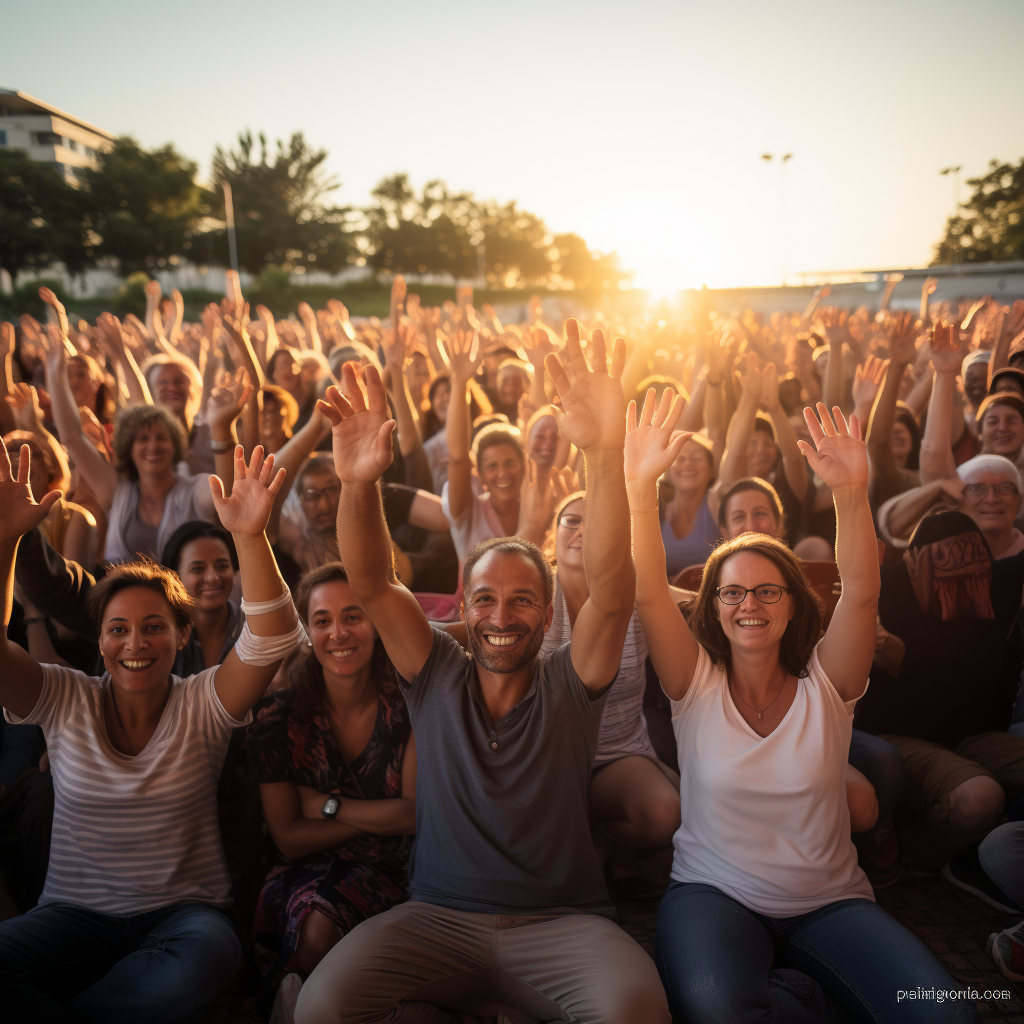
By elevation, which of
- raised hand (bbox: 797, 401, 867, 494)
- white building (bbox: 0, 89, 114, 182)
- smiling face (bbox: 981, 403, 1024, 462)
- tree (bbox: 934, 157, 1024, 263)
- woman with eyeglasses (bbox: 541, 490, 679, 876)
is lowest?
woman with eyeglasses (bbox: 541, 490, 679, 876)

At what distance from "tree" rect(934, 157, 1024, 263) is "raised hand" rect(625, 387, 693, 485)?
42.7m

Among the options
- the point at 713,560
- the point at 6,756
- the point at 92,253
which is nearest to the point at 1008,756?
the point at 713,560

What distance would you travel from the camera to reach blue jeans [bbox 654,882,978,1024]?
210 centimetres

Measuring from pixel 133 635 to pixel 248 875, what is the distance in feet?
3.63

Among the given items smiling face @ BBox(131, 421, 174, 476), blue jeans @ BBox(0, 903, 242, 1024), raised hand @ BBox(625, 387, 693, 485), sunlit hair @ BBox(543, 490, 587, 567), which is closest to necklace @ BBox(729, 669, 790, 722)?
raised hand @ BBox(625, 387, 693, 485)

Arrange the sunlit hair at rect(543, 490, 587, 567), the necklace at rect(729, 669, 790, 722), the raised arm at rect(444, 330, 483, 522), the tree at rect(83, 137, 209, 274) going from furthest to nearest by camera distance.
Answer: the tree at rect(83, 137, 209, 274)
the raised arm at rect(444, 330, 483, 522)
the sunlit hair at rect(543, 490, 587, 567)
the necklace at rect(729, 669, 790, 722)

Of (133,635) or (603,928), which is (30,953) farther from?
(603,928)

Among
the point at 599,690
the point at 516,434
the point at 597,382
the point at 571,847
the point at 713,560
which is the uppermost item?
the point at 597,382

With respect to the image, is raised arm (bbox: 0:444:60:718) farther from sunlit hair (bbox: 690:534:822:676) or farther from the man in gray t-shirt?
sunlit hair (bbox: 690:534:822:676)

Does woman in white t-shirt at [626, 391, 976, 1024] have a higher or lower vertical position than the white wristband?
lower

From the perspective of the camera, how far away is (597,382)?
2.19 metres

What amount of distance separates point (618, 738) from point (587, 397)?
5.12 feet

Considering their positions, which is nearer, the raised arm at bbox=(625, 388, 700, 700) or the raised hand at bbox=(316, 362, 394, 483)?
the raised hand at bbox=(316, 362, 394, 483)

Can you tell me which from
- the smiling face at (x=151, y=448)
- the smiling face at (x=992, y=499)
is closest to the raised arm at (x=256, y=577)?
the smiling face at (x=151, y=448)
